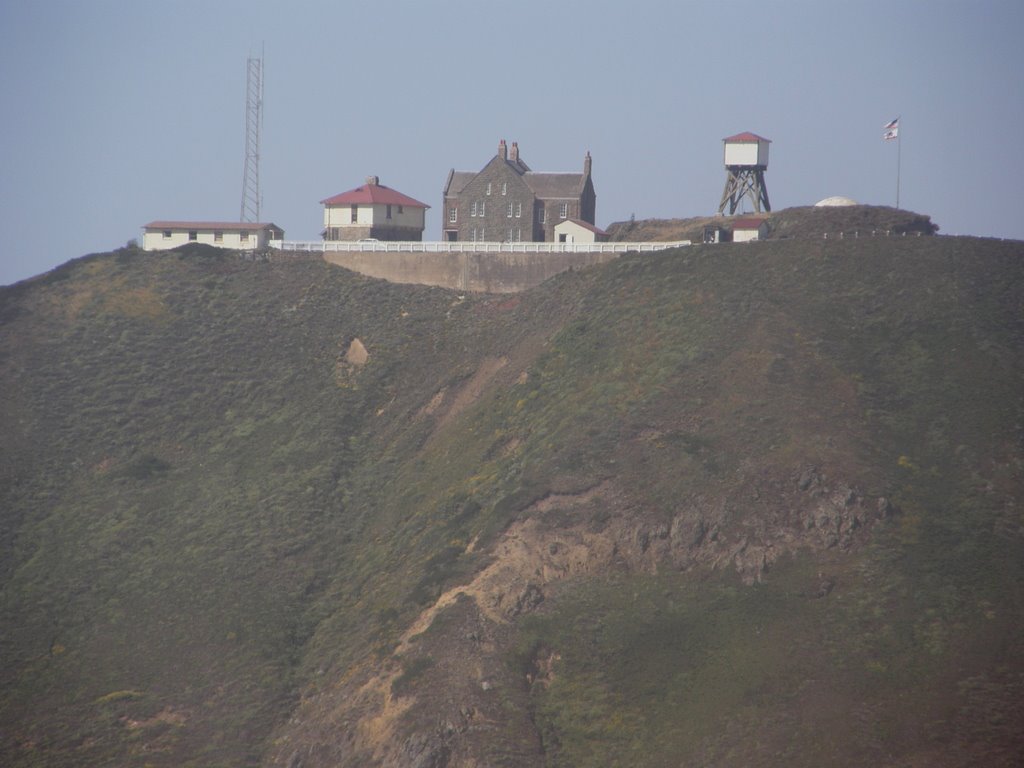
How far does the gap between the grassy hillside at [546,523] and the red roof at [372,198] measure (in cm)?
1040

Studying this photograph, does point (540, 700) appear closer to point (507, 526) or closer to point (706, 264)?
point (507, 526)

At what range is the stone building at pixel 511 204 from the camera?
75062 millimetres

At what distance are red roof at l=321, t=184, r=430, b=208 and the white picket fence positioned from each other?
3.06 meters

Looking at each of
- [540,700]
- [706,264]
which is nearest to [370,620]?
[540,700]

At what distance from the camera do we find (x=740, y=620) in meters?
39.3

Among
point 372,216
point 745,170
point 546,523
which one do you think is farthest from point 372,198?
point 546,523

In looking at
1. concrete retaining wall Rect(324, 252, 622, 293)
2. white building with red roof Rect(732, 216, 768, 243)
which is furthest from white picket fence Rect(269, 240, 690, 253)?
white building with red roof Rect(732, 216, 768, 243)

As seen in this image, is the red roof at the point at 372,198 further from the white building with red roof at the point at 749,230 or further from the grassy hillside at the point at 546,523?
the white building with red roof at the point at 749,230

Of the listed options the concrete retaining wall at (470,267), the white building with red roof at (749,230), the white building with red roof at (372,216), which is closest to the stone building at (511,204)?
the white building with red roof at (372,216)

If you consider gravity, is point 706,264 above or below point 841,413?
above

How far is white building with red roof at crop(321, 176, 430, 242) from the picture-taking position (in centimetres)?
7562

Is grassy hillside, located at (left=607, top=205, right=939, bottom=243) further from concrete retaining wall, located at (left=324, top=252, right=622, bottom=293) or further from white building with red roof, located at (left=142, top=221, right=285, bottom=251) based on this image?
white building with red roof, located at (left=142, top=221, right=285, bottom=251)

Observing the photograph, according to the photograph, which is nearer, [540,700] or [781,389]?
[540,700]

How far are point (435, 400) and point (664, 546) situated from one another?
1962 cm
